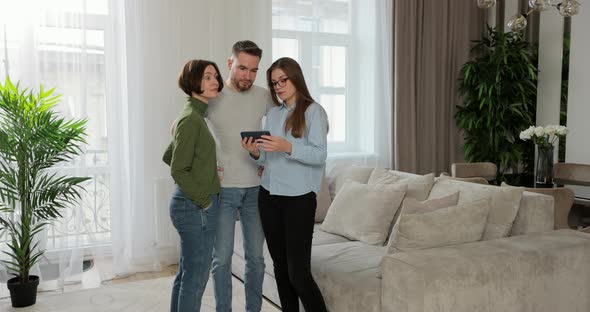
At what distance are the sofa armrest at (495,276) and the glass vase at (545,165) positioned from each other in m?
1.29

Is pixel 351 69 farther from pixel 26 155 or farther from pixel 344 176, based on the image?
pixel 26 155

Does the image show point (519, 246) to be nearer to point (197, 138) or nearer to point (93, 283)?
point (197, 138)

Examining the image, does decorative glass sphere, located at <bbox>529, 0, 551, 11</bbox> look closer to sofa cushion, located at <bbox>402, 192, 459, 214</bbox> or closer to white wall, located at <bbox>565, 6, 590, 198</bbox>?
white wall, located at <bbox>565, 6, 590, 198</bbox>

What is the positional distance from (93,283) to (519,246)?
9.20 ft

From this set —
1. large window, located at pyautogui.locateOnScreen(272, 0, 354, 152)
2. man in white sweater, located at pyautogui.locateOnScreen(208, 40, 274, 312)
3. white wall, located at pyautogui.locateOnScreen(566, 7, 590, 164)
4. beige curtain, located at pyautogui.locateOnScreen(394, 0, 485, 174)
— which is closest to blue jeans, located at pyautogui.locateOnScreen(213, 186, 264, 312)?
man in white sweater, located at pyautogui.locateOnScreen(208, 40, 274, 312)

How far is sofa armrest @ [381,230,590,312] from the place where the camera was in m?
2.12

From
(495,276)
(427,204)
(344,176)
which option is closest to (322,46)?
(344,176)

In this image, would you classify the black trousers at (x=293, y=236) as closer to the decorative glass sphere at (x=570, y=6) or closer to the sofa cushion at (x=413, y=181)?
the sofa cushion at (x=413, y=181)

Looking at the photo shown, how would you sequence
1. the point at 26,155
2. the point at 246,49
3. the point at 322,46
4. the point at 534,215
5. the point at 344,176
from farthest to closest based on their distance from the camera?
the point at 322,46
the point at 344,176
the point at 26,155
the point at 534,215
the point at 246,49

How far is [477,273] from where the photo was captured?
7.25 ft

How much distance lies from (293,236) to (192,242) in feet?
1.44

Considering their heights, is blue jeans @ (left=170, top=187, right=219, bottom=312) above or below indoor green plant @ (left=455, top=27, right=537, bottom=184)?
below

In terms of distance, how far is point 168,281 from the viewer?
3.72 metres

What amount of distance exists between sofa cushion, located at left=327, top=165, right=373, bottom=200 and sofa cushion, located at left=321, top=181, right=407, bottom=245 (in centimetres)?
31
